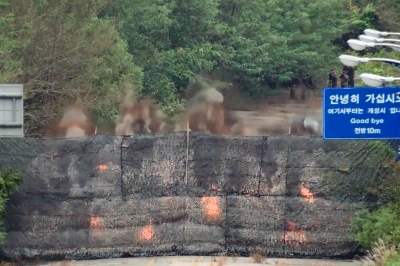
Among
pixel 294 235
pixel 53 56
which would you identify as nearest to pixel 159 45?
pixel 53 56

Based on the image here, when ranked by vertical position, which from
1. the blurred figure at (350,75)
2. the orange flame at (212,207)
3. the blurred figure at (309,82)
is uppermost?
the blurred figure at (309,82)

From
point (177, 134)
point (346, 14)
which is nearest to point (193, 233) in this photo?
point (177, 134)

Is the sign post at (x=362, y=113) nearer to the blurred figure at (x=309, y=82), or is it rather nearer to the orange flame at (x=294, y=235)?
the orange flame at (x=294, y=235)

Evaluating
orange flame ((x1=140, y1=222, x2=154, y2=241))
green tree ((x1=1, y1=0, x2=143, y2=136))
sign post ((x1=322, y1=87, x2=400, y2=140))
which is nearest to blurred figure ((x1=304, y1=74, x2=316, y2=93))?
green tree ((x1=1, y1=0, x2=143, y2=136))

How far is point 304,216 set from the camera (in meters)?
17.2

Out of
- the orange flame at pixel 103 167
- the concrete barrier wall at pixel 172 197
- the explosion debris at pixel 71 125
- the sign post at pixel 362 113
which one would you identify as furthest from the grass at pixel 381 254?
the explosion debris at pixel 71 125

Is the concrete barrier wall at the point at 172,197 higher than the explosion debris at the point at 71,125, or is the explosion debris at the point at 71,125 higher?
the explosion debris at the point at 71,125

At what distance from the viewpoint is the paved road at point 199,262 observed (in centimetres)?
1656

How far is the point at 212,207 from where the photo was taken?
1745cm

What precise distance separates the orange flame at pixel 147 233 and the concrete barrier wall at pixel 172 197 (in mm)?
22

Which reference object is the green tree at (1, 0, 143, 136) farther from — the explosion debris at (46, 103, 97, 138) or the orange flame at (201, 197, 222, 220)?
the orange flame at (201, 197, 222, 220)

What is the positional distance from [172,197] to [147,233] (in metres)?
0.97

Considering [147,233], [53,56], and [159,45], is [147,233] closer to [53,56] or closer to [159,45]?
[53,56]

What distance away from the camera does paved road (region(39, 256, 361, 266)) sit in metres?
16.6
